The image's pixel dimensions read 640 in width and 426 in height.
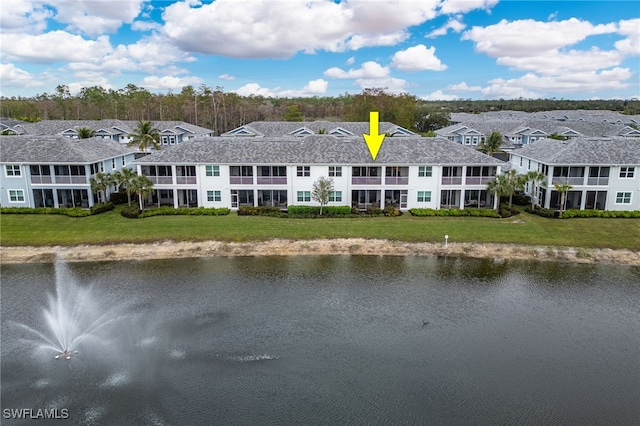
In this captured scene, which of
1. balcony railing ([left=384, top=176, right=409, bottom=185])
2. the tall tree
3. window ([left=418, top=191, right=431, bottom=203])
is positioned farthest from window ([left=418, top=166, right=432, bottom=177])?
the tall tree

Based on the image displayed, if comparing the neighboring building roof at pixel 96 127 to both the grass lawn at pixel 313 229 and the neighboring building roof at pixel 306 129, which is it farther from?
the grass lawn at pixel 313 229

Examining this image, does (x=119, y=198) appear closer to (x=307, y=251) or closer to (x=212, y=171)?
(x=212, y=171)

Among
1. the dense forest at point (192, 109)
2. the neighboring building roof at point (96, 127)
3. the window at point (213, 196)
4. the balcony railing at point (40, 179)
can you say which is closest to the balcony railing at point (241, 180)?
the window at point (213, 196)

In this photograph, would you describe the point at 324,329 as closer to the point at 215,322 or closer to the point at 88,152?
the point at 215,322

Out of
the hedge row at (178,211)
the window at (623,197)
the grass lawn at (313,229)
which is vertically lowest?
the grass lawn at (313,229)

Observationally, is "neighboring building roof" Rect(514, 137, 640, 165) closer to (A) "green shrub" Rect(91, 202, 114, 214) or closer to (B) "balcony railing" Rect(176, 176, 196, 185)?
(B) "balcony railing" Rect(176, 176, 196, 185)

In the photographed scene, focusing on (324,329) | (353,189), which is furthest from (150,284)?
(353,189)

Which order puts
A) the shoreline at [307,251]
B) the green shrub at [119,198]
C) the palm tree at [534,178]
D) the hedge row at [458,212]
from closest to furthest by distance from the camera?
1. the shoreline at [307,251]
2. the hedge row at [458,212]
3. the palm tree at [534,178]
4. the green shrub at [119,198]
